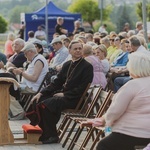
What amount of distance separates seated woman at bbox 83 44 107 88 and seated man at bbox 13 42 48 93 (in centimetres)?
87

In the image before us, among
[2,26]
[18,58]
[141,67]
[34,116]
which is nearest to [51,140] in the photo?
[34,116]

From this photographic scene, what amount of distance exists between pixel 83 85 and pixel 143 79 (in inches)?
138

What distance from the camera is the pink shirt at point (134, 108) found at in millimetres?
7160

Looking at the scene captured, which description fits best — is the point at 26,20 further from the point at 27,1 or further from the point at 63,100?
the point at 27,1

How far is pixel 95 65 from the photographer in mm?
13562

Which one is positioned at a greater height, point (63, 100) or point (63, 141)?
point (63, 100)

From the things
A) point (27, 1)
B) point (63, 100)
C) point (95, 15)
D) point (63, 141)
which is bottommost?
point (27, 1)

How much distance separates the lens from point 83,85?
1071 cm

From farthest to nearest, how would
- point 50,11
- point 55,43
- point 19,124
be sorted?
point 50,11
point 55,43
point 19,124

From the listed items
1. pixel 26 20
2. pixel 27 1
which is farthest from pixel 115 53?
pixel 27 1

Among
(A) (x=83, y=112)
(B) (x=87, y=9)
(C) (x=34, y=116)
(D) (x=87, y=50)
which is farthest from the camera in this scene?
(B) (x=87, y=9)

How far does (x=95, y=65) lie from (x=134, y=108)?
6360 mm

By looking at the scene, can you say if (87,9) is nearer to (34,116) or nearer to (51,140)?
(34,116)

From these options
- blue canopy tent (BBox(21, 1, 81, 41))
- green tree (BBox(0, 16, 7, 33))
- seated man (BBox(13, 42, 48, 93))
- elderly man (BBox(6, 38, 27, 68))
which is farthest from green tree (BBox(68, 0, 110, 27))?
seated man (BBox(13, 42, 48, 93))
